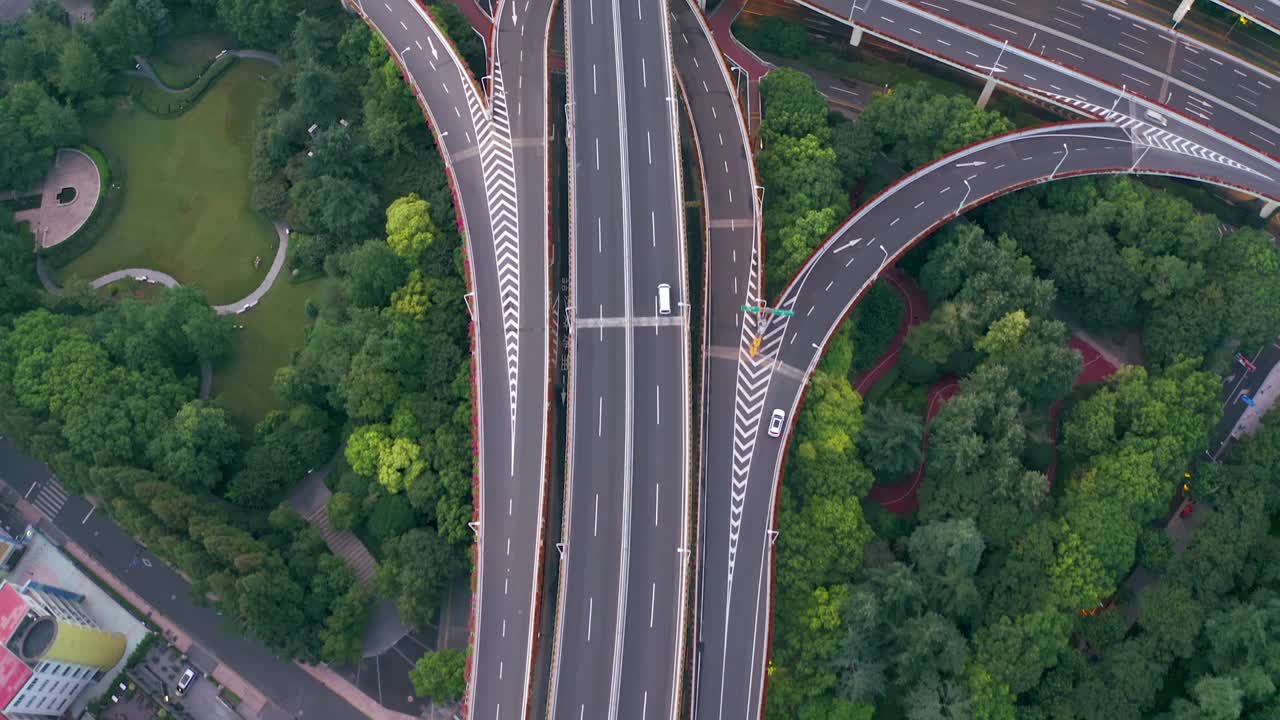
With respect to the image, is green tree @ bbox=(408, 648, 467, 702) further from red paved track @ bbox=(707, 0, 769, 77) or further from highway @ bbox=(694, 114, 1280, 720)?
red paved track @ bbox=(707, 0, 769, 77)

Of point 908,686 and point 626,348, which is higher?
point 626,348

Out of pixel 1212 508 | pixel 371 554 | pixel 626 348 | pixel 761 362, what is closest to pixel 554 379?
pixel 626 348

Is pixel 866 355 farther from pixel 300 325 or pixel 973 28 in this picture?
pixel 300 325

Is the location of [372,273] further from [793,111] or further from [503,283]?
[793,111]

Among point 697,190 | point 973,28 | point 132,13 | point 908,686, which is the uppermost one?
point 973,28

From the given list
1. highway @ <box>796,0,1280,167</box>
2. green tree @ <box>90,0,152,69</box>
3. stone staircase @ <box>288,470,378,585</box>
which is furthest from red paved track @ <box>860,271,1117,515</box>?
green tree @ <box>90,0,152,69</box>

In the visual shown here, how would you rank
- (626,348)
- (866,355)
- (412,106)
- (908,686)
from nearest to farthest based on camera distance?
(908,686) < (626,348) < (866,355) < (412,106)
